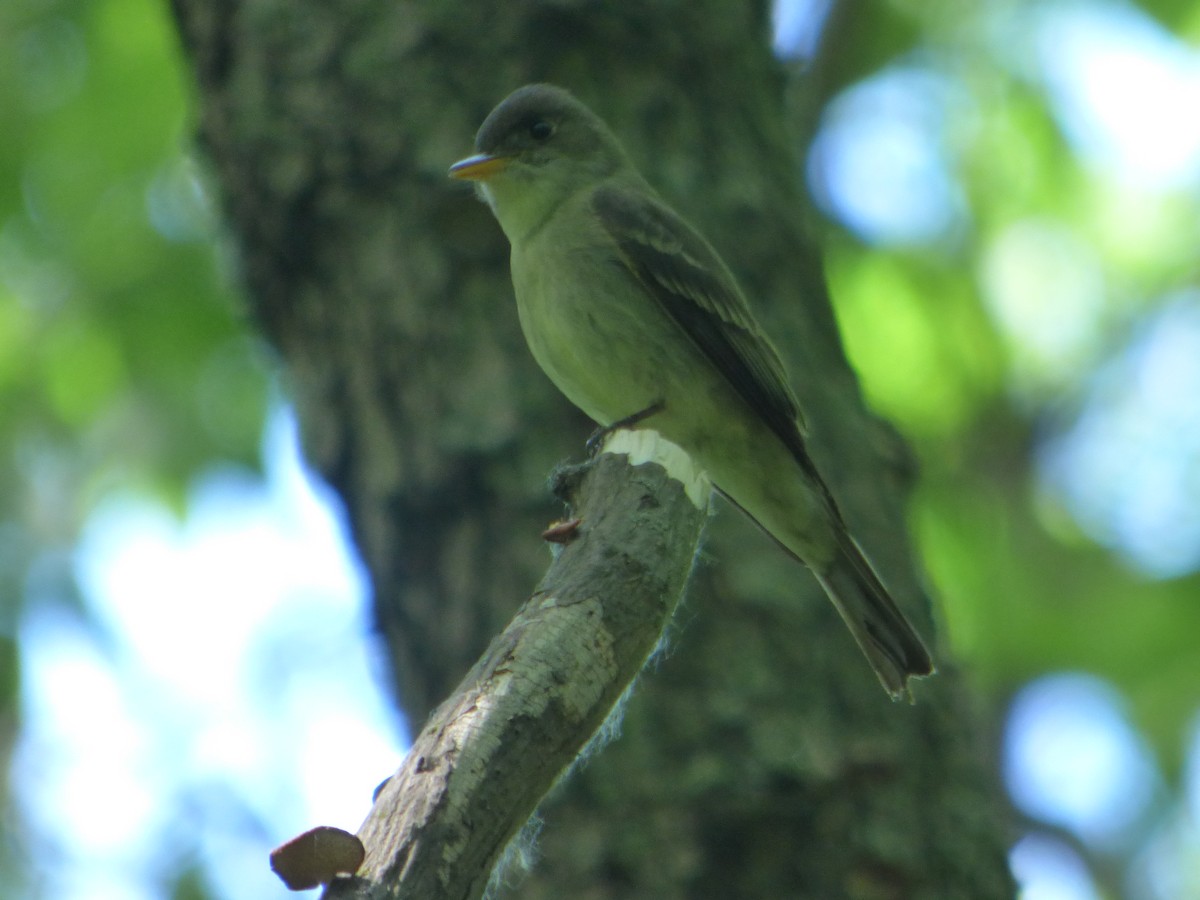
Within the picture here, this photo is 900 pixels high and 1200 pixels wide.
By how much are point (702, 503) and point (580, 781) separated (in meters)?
1.11

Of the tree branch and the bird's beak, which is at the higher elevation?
the bird's beak

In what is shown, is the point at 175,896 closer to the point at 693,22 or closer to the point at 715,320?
the point at 715,320

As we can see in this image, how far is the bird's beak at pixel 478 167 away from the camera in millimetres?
4031

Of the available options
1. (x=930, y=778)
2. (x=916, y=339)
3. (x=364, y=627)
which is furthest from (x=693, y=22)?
(x=916, y=339)

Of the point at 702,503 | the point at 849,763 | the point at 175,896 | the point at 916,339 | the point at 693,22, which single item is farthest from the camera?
the point at 916,339

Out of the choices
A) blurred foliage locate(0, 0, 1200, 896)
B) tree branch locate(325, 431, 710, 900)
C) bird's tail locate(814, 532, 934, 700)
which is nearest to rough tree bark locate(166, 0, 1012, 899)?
bird's tail locate(814, 532, 934, 700)

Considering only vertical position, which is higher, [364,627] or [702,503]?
[364,627]

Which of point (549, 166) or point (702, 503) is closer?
point (702, 503)

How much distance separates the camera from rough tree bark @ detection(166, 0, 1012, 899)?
3377 millimetres

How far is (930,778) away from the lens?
3.48m

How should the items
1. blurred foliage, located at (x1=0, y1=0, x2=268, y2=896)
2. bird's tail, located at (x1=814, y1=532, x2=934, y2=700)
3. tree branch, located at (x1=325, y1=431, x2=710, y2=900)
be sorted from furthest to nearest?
1. blurred foliage, located at (x1=0, y1=0, x2=268, y2=896)
2. bird's tail, located at (x1=814, y1=532, x2=934, y2=700)
3. tree branch, located at (x1=325, y1=431, x2=710, y2=900)

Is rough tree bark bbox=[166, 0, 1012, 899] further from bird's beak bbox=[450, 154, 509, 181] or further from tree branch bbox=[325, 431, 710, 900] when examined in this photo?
tree branch bbox=[325, 431, 710, 900]

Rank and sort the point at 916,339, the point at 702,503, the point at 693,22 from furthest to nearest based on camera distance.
Answer: 1. the point at 916,339
2. the point at 693,22
3. the point at 702,503

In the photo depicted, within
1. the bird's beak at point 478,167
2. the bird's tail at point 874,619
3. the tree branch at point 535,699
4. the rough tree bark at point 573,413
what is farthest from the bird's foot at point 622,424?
the tree branch at point 535,699
